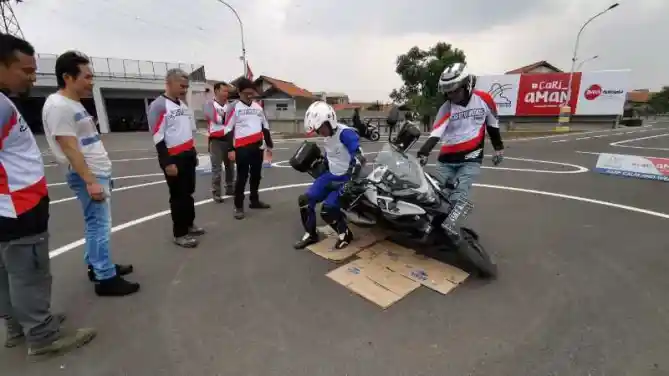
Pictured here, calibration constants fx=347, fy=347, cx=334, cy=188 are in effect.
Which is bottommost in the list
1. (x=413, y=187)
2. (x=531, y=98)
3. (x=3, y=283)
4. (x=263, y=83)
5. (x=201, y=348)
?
(x=201, y=348)

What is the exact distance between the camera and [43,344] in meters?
2.36

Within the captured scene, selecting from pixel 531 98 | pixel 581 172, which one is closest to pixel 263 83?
pixel 531 98

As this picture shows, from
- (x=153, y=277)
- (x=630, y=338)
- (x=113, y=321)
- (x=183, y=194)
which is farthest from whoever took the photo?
(x=183, y=194)

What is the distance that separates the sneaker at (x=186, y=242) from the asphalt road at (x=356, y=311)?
0.11m

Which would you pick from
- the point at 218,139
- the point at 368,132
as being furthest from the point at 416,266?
the point at 368,132

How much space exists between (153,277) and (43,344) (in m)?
1.16

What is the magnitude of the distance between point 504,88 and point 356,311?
30096mm

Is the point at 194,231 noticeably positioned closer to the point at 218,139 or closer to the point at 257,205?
the point at 257,205

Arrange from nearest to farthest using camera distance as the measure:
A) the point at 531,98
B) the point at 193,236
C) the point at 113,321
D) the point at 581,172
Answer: the point at 113,321 < the point at 193,236 < the point at 581,172 < the point at 531,98

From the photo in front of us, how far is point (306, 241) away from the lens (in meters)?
4.25

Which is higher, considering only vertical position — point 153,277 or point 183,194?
point 183,194

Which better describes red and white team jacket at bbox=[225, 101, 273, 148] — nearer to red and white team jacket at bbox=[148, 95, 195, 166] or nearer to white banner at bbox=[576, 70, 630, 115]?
red and white team jacket at bbox=[148, 95, 195, 166]

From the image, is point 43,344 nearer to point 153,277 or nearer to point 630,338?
point 153,277

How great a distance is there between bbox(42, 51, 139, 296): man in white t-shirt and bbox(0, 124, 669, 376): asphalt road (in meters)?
0.24
